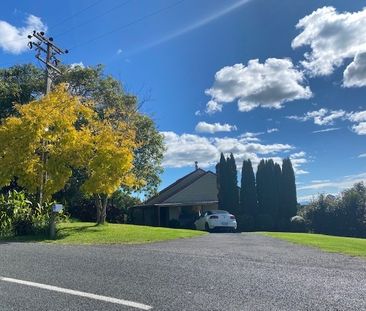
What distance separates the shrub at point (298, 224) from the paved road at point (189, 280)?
88.9 ft

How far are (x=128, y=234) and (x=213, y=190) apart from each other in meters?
28.5

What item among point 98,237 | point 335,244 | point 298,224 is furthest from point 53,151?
point 298,224

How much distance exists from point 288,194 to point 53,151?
2755 cm

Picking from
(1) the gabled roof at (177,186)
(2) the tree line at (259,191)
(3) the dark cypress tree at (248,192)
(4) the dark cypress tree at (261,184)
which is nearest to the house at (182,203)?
(1) the gabled roof at (177,186)

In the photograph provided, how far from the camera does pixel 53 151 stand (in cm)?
1830

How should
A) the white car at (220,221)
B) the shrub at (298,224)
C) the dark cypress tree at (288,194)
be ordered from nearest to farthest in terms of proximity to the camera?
1. the white car at (220,221)
2. the shrub at (298,224)
3. the dark cypress tree at (288,194)

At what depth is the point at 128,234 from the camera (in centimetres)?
1752

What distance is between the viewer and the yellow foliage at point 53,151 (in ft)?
58.5

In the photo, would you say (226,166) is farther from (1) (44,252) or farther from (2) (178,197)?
(1) (44,252)

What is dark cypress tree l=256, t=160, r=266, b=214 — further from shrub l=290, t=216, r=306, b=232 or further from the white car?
the white car

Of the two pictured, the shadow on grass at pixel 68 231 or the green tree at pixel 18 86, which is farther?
the green tree at pixel 18 86

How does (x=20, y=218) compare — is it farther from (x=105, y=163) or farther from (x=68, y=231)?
(x=105, y=163)

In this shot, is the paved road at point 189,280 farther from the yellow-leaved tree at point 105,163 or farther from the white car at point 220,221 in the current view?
the white car at point 220,221

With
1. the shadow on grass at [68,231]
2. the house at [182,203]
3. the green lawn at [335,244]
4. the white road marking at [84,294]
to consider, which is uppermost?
the house at [182,203]
